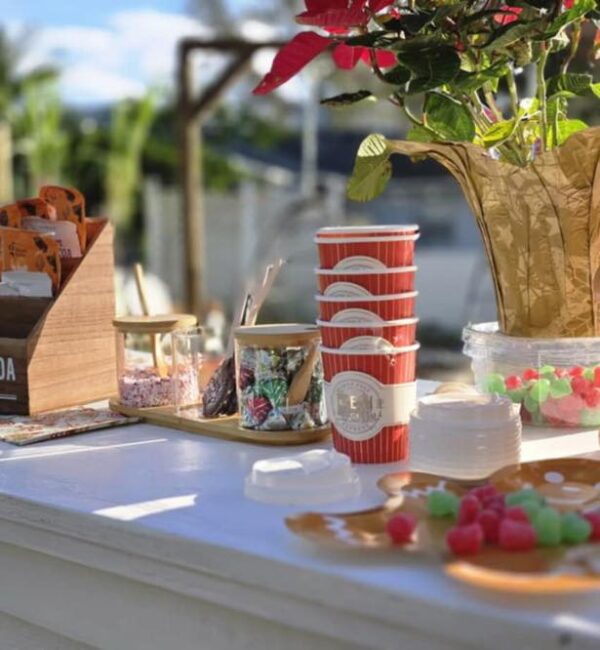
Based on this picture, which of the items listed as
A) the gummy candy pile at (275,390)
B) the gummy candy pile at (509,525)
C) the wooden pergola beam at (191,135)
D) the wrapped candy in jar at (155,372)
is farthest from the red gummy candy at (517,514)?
the wooden pergola beam at (191,135)

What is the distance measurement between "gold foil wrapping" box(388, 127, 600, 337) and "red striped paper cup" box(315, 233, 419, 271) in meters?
0.15

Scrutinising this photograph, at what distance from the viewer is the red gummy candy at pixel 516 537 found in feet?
2.12

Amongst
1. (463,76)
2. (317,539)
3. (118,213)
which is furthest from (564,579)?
(118,213)

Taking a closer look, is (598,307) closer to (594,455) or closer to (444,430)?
(594,455)

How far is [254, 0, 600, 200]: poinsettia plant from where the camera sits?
953 millimetres

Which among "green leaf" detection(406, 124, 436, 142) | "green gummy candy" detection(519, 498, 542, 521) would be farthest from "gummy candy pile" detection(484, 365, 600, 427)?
"green gummy candy" detection(519, 498, 542, 521)

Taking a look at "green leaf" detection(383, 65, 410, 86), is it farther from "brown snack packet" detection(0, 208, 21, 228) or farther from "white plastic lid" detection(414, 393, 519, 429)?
"brown snack packet" detection(0, 208, 21, 228)

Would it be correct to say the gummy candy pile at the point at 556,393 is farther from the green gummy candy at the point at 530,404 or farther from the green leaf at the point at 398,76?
the green leaf at the point at 398,76

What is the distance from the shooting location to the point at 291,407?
40.7 inches

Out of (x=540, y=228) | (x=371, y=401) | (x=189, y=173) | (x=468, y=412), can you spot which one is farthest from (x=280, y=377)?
(x=189, y=173)

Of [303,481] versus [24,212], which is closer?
[303,481]

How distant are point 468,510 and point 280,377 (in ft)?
1.22

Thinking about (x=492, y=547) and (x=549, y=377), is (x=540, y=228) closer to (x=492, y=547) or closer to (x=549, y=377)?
(x=549, y=377)

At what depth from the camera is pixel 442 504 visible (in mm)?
719
